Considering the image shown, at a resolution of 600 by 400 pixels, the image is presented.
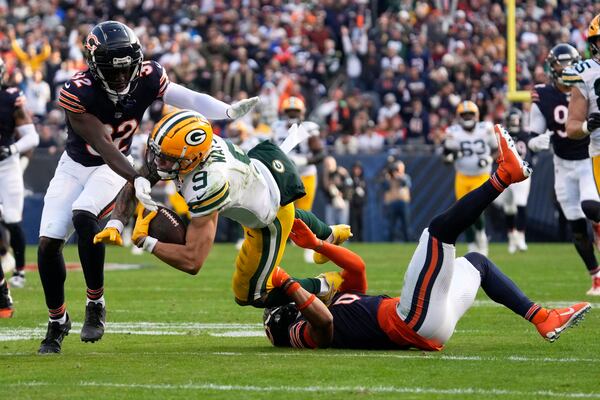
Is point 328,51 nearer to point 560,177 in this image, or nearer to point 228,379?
point 560,177

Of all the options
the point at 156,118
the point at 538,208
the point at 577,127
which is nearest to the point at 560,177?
the point at 577,127

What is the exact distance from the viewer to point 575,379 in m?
4.95

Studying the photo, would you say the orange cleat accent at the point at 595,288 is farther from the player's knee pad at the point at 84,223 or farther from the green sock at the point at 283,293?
the player's knee pad at the point at 84,223

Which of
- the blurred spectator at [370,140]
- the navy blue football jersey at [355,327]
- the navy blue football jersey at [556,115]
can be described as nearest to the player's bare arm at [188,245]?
the navy blue football jersey at [355,327]

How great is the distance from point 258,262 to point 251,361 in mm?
595

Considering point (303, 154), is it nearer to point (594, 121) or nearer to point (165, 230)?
point (594, 121)

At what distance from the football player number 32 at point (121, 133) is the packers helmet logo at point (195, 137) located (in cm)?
87

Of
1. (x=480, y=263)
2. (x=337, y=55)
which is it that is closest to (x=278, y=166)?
(x=480, y=263)

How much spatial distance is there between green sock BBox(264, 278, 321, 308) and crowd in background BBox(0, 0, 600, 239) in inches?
456

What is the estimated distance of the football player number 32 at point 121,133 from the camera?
→ 6398 millimetres

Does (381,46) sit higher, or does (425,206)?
(381,46)

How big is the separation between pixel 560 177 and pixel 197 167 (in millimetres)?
5216

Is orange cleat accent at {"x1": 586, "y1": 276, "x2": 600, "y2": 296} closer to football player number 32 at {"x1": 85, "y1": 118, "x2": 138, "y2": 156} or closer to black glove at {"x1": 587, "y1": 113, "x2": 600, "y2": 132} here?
black glove at {"x1": 587, "y1": 113, "x2": 600, "y2": 132}

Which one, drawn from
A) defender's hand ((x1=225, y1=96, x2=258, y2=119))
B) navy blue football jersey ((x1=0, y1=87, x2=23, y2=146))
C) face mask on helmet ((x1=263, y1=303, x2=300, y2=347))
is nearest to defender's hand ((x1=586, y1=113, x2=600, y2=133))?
defender's hand ((x1=225, y1=96, x2=258, y2=119))
